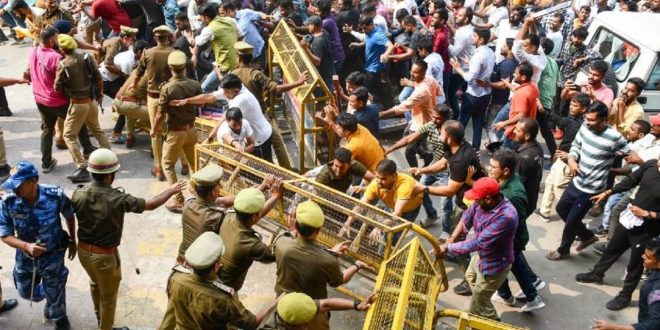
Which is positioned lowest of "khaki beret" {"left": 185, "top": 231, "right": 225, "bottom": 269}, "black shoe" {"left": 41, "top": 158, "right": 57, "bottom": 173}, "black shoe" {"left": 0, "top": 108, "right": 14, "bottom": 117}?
"black shoe" {"left": 0, "top": 108, "right": 14, "bottom": 117}

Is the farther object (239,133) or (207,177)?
(239,133)

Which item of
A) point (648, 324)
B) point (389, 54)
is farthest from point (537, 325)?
point (389, 54)

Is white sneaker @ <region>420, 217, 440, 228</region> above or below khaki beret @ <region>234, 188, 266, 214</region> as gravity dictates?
below

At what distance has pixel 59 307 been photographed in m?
5.14

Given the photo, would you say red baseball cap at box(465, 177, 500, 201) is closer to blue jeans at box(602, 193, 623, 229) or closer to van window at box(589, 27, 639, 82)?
blue jeans at box(602, 193, 623, 229)

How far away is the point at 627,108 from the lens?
24.0 ft

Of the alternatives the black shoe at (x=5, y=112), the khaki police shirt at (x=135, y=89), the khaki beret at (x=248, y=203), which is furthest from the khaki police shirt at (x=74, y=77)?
the khaki beret at (x=248, y=203)

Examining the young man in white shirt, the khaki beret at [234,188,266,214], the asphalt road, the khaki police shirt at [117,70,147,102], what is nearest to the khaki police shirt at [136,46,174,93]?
the khaki police shirt at [117,70,147,102]

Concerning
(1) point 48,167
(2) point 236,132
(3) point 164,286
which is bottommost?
(1) point 48,167

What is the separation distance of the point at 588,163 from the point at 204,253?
13.3 ft

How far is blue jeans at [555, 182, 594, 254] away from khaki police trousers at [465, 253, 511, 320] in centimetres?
154

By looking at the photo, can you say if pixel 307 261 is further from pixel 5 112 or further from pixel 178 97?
pixel 5 112

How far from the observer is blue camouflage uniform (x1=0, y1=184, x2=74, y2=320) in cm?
469

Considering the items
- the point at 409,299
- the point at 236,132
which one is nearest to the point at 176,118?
the point at 236,132
